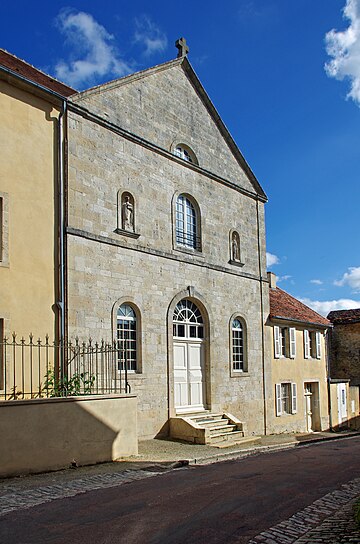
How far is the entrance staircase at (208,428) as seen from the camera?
15547 mm

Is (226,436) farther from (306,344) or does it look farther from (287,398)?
(306,344)

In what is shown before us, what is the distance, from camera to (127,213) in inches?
619

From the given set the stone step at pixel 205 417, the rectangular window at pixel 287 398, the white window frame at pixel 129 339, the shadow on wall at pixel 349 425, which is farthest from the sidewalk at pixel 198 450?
the shadow on wall at pixel 349 425

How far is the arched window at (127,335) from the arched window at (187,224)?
328 centimetres

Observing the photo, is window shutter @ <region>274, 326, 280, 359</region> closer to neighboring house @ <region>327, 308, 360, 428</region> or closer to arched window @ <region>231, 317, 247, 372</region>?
arched window @ <region>231, 317, 247, 372</region>

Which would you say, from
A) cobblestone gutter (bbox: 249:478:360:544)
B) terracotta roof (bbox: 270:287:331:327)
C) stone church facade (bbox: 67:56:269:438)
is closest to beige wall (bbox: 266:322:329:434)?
terracotta roof (bbox: 270:287:331:327)

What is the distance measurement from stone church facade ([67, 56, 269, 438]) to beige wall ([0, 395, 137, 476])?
2.45 metres

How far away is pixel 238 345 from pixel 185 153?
6.72m

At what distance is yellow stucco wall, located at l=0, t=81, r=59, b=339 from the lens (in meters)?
12.4

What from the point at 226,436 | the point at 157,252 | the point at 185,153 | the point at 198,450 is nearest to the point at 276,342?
the point at 226,436

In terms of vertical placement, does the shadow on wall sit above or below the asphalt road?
below

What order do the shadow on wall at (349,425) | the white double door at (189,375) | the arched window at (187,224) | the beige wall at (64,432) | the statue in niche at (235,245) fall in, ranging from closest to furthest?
the beige wall at (64,432)
the white double door at (189,375)
the arched window at (187,224)
the statue in niche at (235,245)
the shadow on wall at (349,425)

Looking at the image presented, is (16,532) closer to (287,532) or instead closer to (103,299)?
(287,532)

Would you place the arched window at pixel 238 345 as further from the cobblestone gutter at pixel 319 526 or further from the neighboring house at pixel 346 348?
the neighboring house at pixel 346 348
